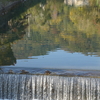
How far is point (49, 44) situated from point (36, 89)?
610 centimetres

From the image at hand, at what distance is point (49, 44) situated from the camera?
15.6 m

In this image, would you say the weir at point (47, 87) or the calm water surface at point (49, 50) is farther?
the calm water surface at point (49, 50)

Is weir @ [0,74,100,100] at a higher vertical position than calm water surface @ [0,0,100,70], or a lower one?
lower

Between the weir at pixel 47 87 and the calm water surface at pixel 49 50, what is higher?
the calm water surface at pixel 49 50

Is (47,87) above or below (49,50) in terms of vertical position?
below

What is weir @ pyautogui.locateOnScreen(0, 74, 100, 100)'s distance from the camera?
949cm

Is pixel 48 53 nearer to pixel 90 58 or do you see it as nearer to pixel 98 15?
pixel 90 58

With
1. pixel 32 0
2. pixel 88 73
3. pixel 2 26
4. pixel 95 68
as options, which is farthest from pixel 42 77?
pixel 32 0

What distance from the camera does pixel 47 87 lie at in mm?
9680

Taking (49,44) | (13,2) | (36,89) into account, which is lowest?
(36,89)

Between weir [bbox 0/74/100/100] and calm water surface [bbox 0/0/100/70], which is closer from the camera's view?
weir [bbox 0/74/100/100]

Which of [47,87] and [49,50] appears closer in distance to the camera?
[47,87]

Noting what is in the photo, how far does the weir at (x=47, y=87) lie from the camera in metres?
9.49

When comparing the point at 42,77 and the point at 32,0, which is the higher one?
the point at 32,0
